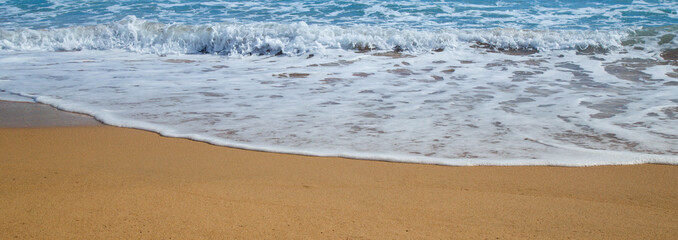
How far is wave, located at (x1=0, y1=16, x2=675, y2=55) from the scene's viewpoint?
963cm

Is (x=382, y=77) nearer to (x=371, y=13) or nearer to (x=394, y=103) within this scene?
(x=394, y=103)

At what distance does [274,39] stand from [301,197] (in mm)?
7761

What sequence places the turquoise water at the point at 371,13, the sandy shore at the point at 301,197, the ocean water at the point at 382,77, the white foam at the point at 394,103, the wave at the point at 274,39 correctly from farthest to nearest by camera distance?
the turquoise water at the point at 371,13 < the wave at the point at 274,39 < the ocean water at the point at 382,77 < the white foam at the point at 394,103 < the sandy shore at the point at 301,197

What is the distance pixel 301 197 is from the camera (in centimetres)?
254

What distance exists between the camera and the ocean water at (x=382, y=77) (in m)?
3.87

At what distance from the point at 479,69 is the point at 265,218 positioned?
5.78 metres

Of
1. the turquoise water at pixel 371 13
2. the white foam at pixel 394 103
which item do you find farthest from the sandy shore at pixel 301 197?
the turquoise water at pixel 371 13

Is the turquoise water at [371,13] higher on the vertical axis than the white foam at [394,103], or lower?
higher

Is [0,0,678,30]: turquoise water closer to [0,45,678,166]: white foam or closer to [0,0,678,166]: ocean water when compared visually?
[0,0,678,166]: ocean water

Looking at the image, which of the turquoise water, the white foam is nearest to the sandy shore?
the white foam

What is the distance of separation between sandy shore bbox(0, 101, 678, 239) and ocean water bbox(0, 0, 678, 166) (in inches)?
13.9

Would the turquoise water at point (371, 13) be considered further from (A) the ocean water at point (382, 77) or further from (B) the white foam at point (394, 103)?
(B) the white foam at point (394, 103)

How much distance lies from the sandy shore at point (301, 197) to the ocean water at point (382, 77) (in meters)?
0.35

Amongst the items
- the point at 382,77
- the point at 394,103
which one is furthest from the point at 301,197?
the point at 382,77
